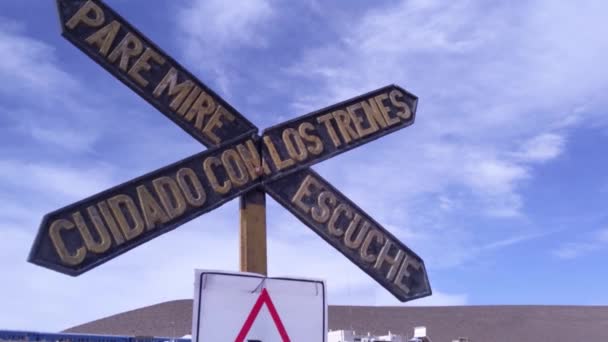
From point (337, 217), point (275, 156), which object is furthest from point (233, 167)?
point (337, 217)

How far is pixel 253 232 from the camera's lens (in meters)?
5.28

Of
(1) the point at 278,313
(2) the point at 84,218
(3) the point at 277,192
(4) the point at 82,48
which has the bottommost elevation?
(1) the point at 278,313

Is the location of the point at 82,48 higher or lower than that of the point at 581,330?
lower

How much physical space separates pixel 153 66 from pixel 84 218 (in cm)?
129

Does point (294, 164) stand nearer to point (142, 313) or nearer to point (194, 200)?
point (194, 200)

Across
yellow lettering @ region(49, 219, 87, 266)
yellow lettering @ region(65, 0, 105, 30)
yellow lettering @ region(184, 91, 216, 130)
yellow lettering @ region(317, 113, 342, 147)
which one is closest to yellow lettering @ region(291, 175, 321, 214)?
yellow lettering @ region(317, 113, 342, 147)

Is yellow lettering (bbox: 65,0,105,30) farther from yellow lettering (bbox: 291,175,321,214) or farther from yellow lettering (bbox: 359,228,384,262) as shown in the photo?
yellow lettering (bbox: 359,228,384,262)

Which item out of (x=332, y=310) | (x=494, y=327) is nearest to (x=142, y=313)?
(x=332, y=310)

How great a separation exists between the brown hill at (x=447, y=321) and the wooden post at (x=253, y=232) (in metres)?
62.6

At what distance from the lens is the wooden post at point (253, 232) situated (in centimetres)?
521

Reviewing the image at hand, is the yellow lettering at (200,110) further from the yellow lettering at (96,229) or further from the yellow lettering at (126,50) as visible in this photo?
the yellow lettering at (96,229)

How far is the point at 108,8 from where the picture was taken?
5012 mm

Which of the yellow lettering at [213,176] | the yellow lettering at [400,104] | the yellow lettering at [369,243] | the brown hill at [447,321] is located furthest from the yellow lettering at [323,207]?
the brown hill at [447,321]

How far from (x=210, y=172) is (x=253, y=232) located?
57 centimetres
